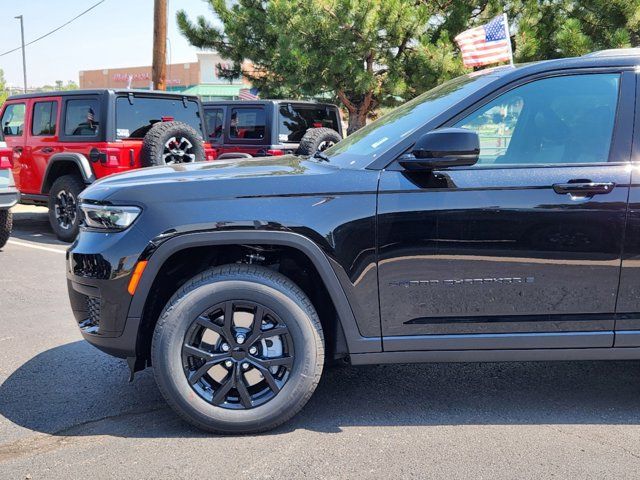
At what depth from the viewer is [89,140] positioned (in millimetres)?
8906

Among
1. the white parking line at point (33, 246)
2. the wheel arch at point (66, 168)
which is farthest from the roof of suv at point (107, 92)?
the white parking line at point (33, 246)

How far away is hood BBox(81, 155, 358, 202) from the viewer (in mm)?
3225

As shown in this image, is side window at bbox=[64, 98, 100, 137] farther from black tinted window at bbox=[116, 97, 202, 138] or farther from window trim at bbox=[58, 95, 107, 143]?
black tinted window at bbox=[116, 97, 202, 138]

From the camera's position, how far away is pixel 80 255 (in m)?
3.35

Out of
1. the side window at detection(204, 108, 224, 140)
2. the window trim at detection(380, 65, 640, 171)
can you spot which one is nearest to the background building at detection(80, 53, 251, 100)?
the side window at detection(204, 108, 224, 140)

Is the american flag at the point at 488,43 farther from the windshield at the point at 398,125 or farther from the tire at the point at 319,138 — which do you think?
the windshield at the point at 398,125

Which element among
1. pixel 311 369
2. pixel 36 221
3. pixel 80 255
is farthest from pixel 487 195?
pixel 36 221

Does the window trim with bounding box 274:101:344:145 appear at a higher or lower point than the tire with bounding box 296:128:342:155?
higher

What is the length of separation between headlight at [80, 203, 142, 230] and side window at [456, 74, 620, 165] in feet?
5.67

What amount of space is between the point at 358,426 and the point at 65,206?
278 inches

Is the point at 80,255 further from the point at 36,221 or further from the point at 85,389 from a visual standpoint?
the point at 36,221

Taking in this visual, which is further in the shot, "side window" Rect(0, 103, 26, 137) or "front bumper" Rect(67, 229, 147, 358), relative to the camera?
"side window" Rect(0, 103, 26, 137)

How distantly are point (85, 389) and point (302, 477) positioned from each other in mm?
1649

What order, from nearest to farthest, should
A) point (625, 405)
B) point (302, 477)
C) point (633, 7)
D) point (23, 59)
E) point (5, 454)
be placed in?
1. point (302, 477)
2. point (5, 454)
3. point (625, 405)
4. point (633, 7)
5. point (23, 59)
